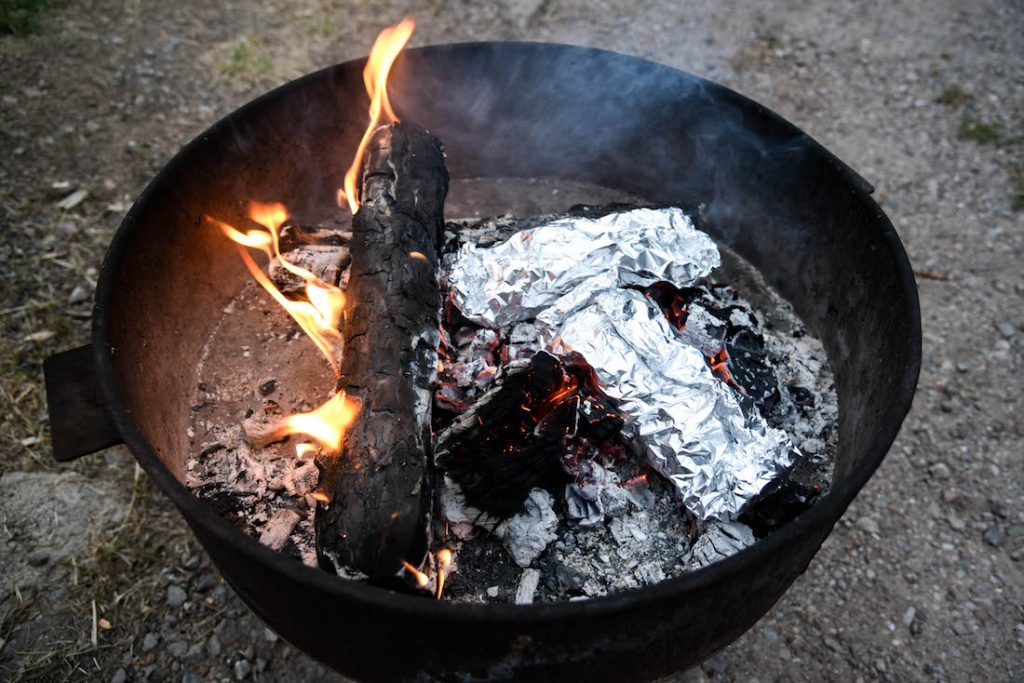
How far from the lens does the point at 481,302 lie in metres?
2.31

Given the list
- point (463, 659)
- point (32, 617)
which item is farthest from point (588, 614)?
point (32, 617)

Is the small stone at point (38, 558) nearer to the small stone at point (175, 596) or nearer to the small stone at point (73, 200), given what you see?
the small stone at point (175, 596)

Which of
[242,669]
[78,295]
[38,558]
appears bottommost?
[242,669]

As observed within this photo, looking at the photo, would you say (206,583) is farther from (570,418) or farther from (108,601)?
(570,418)

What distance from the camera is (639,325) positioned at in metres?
2.21

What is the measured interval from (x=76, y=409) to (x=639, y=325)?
1593 mm

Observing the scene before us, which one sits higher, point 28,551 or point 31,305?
point 31,305

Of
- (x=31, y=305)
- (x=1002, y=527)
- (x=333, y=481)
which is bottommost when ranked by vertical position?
(x=1002, y=527)

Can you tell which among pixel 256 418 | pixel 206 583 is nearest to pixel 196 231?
pixel 256 418

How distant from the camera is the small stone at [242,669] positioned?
2457 mm

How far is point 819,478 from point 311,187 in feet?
7.32

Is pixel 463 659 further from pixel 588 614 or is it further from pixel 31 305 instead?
pixel 31 305

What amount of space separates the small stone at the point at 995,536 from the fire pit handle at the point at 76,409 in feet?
10.1

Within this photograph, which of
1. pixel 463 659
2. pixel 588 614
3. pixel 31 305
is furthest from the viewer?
pixel 31 305
